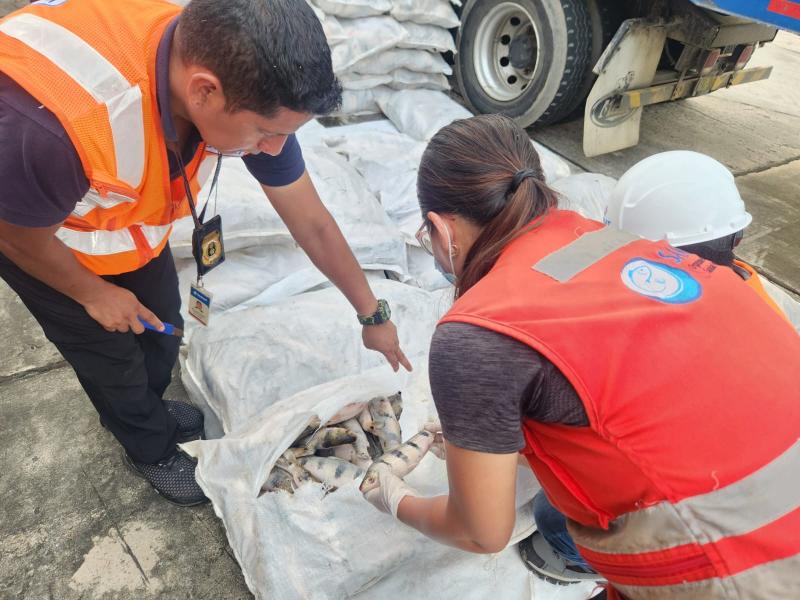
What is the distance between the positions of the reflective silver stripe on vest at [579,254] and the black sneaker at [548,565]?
2.81ft

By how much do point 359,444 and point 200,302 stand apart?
577mm

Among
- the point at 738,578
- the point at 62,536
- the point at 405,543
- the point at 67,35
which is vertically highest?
the point at 67,35

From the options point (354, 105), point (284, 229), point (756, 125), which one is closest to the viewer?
point (284, 229)

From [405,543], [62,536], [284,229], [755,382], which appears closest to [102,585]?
[62,536]

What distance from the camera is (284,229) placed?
2213 millimetres

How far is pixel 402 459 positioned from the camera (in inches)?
57.9

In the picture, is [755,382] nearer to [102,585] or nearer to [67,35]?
[67,35]

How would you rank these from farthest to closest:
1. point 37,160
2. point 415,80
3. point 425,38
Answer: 1. point 415,80
2. point 425,38
3. point 37,160

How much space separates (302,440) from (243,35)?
106cm

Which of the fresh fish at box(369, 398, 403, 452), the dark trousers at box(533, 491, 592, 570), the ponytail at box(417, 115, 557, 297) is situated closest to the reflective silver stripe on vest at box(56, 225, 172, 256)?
the ponytail at box(417, 115, 557, 297)

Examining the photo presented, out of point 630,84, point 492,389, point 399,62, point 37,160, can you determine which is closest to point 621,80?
point 630,84

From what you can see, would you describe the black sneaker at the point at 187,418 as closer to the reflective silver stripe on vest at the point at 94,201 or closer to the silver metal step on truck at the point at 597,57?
the reflective silver stripe on vest at the point at 94,201

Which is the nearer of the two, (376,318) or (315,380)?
(376,318)

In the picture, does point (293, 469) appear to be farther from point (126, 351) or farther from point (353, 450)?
point (126, 351)
